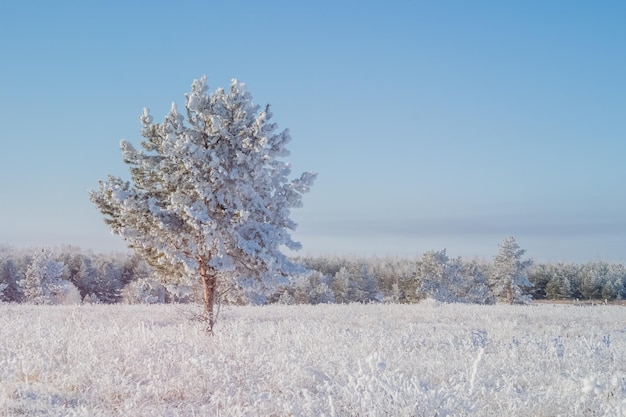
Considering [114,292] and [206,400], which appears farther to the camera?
[114,292]

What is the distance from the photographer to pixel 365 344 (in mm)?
8203

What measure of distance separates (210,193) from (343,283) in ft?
210

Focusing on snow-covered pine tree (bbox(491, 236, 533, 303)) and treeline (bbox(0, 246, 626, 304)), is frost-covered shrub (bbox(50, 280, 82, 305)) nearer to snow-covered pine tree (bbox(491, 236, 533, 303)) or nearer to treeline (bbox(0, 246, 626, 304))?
treeline (bbox(0, 246, 626, 304))

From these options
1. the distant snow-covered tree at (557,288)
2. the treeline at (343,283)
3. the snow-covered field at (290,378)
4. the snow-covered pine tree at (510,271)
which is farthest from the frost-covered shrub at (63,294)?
the distant snow-covered tree at (557,288)

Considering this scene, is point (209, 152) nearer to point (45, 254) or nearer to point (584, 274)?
point (45, 254)

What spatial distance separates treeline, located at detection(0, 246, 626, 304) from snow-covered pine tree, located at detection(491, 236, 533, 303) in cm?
16

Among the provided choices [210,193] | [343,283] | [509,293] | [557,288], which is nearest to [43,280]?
[343,283]

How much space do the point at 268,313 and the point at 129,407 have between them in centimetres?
1614

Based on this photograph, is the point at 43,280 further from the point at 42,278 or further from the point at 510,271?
the point at 510,271

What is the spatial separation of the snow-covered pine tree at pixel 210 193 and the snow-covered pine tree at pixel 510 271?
4756 cm

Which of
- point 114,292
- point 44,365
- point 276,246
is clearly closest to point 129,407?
point 44,365

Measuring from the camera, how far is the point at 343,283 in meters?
75.0

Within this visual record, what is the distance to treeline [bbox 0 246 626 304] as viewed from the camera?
55938 mm

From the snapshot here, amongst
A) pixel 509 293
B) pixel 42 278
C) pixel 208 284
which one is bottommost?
pixel 509 293
